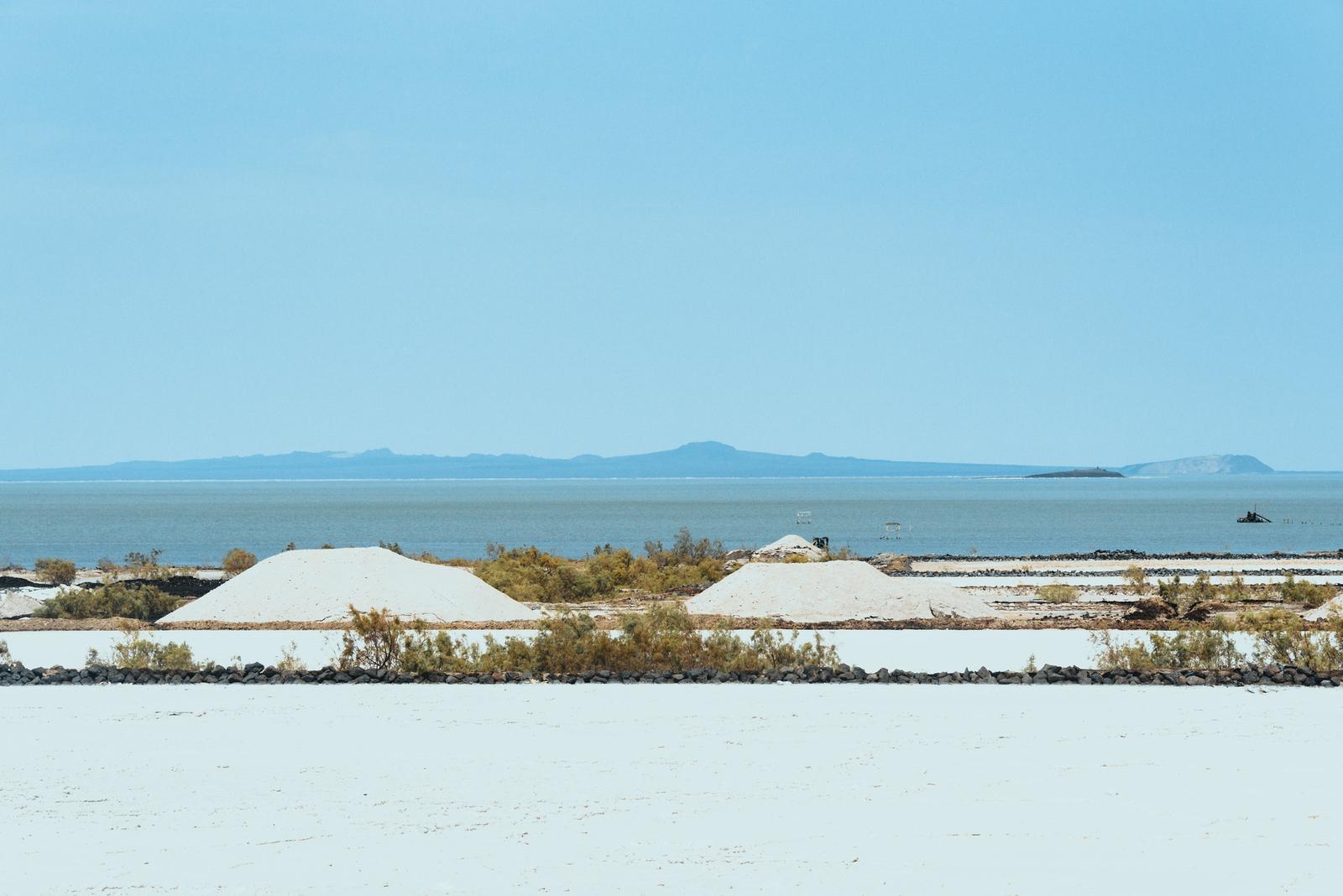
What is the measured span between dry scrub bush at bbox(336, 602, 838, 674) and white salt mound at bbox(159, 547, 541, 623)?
548 cm

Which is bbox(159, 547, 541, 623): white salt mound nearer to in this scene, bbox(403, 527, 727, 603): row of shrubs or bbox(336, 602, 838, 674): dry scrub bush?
bbox(403, 527, 727, 603): row of shrubs

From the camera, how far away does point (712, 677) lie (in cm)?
1252

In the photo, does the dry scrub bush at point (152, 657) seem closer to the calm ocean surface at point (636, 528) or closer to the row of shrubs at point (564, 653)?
the row of shrubs at point (564, 653)

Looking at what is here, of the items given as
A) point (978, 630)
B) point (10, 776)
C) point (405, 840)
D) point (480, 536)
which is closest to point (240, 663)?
point (10, 776)

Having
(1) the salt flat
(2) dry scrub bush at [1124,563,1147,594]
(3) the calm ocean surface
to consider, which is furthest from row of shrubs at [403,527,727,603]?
(3) the calm ocean surface

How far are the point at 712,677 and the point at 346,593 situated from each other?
9305mm

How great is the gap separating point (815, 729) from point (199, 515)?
93.4 metres

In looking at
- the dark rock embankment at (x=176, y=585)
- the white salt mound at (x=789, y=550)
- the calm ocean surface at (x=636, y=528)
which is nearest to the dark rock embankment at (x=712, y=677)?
the dark rock embankment at (x=176, y=585)

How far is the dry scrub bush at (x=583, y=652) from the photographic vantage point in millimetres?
13047

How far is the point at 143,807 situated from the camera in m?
7.50

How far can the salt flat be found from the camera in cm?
616

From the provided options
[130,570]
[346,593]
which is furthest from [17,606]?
[130,570]

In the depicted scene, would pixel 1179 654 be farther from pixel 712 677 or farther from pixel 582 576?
pixel 582 576

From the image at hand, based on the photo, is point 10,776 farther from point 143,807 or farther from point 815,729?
point 815,729
